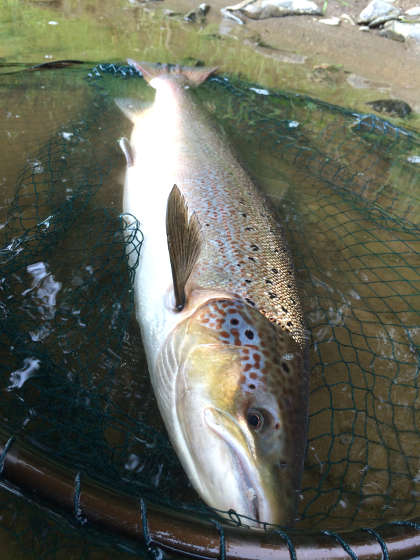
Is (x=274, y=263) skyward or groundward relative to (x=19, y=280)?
skyward

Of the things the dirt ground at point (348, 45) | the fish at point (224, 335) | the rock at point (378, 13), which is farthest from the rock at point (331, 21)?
the fish at point (224, 335)

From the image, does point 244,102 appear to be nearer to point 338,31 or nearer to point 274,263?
point 274,263

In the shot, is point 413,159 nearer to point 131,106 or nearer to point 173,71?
point 173,71

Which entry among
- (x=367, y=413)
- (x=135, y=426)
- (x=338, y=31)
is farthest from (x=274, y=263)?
(x=338, y=31)

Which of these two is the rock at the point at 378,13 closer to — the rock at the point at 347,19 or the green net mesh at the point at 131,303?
the rock at the point at 347,19

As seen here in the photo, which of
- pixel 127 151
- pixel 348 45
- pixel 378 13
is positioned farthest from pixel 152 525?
pixel 378 13

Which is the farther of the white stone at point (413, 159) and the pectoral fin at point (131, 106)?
the white stone at point (413, 159)
